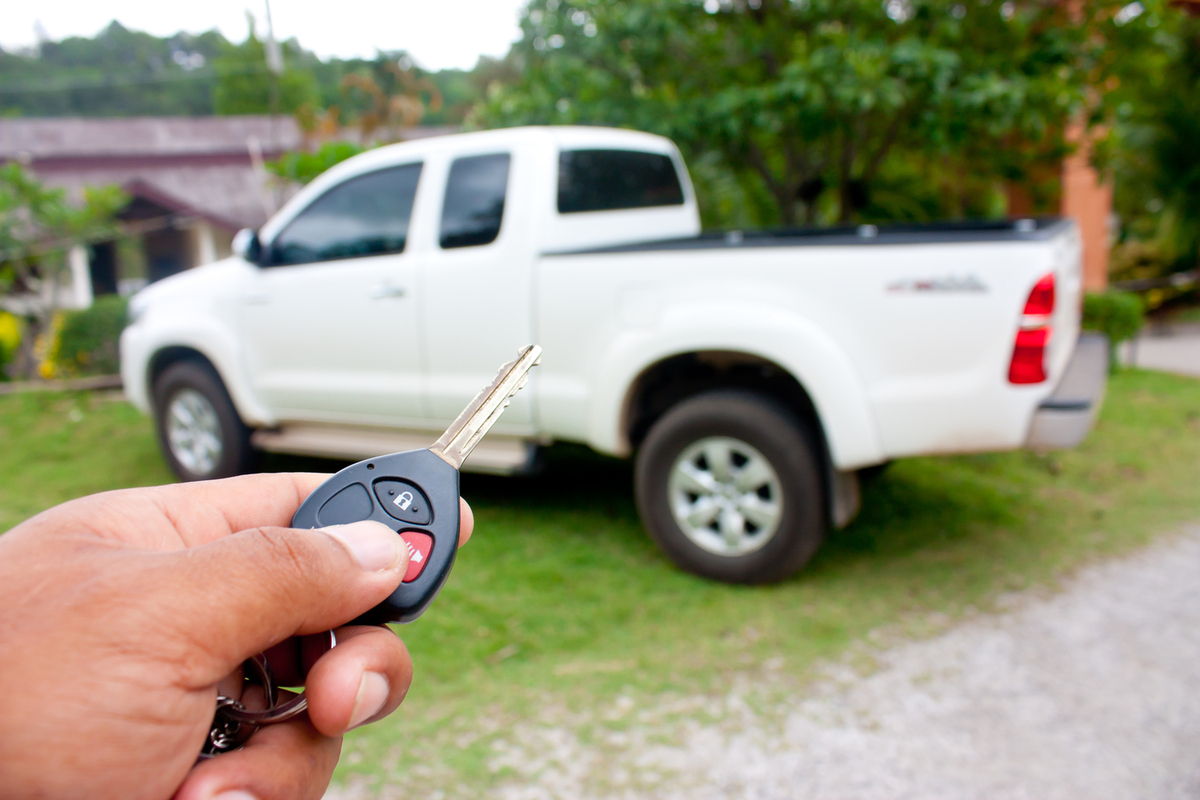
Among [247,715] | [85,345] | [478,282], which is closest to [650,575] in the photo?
[478,282]

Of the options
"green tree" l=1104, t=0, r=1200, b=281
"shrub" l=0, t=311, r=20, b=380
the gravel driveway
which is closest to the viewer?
the gravel driveway

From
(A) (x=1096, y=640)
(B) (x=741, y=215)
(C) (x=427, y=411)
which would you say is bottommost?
(A) (x=1096, y=640)

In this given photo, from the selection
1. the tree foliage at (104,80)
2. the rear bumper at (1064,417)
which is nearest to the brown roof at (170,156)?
the tree foliage at (104,80)

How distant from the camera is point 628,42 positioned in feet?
21.1

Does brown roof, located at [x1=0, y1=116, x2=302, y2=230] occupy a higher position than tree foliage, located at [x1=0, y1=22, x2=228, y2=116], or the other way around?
tree foliage, located at [x1=0, y1=22, x2=228, y2=116]

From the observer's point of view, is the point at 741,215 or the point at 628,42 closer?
the point at 628,42

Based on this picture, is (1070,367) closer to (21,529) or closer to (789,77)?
(789,77)

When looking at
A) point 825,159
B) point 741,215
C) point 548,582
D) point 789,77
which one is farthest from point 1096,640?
point 741,215

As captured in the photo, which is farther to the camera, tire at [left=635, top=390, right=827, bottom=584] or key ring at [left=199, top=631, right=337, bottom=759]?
tire at [left=635, top=390, right=827, bottom=584]

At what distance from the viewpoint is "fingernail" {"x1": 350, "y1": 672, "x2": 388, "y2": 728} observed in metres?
0.87

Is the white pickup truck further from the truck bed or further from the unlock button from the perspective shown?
the unlock button

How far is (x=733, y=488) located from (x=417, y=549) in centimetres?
288

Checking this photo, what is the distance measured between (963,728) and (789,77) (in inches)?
173

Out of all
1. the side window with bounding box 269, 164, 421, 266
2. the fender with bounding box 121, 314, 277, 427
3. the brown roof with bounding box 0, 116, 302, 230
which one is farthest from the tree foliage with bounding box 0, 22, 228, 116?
the side window with bounding box 269, 164, 421, 266
